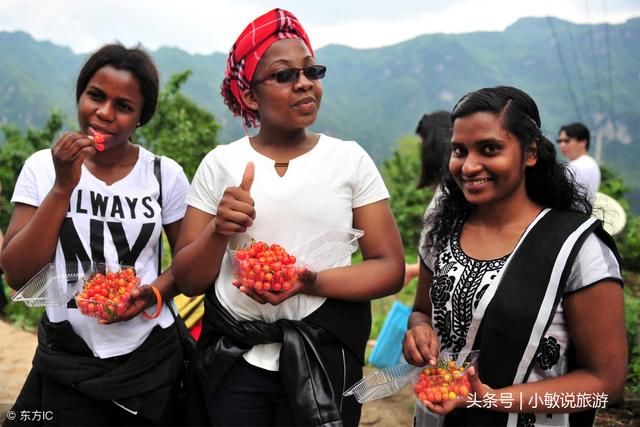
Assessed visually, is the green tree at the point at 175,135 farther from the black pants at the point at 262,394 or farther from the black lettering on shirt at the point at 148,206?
the black pants at the point at 262,394

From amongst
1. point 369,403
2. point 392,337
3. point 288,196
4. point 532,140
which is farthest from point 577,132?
point 288,196

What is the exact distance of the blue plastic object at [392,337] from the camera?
422 cm

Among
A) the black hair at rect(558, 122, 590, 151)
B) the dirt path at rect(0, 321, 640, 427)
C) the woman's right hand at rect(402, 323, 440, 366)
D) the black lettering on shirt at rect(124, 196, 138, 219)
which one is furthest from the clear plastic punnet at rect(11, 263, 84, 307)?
the black hair at rect(558, 122, 590, 151)

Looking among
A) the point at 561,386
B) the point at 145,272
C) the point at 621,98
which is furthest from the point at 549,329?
the point at 621,98

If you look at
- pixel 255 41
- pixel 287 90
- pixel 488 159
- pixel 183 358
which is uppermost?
pixel 255 41

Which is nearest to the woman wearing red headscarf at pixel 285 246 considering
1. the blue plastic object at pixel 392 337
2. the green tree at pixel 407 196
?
the blue plastic object at pixel 392 337

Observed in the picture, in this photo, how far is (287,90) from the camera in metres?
1.66

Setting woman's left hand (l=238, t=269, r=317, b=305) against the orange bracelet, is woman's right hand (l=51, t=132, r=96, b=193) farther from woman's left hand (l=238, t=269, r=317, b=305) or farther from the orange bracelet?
woman's left hand (l=238, t=269, r=317, b=305)

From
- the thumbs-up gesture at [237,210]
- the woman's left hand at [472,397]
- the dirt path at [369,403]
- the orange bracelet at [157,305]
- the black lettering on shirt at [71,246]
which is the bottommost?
the dirt path at [369,403]

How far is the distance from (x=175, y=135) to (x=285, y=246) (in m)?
9.89

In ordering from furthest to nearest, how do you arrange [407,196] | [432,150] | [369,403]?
[407,196] < [369,403] < [432,150]

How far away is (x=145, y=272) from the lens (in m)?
1.86

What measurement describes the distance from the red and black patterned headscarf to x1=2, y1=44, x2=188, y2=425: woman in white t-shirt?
0.35 meters

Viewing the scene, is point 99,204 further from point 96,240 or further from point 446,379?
point 446,379
